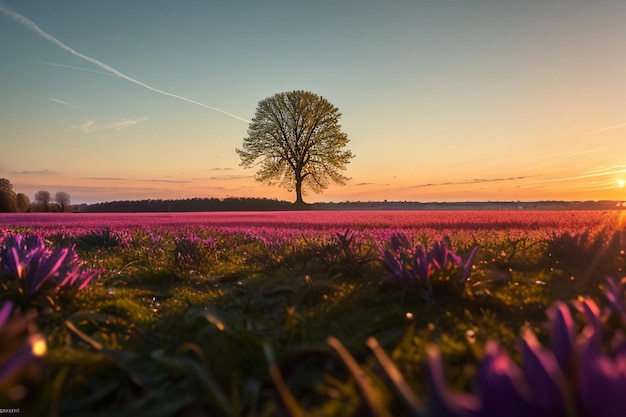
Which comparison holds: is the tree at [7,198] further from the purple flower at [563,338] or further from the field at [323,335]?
the purple flower at [563,338]

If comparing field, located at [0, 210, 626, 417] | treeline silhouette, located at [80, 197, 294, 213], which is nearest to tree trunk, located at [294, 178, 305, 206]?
treeline silhouette, located at [80, 197, 294, 213]

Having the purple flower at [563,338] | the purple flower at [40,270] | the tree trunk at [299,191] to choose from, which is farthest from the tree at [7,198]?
the purple flower at [563,338]

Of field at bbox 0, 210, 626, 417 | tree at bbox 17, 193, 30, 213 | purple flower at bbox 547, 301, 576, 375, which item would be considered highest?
tree at bbox 17, 193, 30, 213

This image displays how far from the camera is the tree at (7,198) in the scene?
2909 cm

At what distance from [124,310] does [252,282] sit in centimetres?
127

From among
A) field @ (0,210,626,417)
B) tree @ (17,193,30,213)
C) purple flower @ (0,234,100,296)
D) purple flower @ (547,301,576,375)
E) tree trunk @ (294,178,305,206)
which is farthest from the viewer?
tree trunk @ (294,178,305,206)

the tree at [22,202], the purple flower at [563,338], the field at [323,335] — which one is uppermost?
the tree at [22,202]

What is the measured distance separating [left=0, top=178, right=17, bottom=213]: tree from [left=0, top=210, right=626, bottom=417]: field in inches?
1183

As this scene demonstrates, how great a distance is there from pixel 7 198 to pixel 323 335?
110 feet

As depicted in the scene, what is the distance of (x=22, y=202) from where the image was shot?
31.1m

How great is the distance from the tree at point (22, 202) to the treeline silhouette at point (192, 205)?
5888 mm

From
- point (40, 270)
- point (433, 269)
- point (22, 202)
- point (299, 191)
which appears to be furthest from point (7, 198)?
point (433, 269)

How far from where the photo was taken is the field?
101 centimetres

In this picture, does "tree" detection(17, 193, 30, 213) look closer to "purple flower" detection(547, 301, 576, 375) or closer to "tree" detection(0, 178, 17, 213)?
Result: "tree" detection(0, 178, 17, 213)
